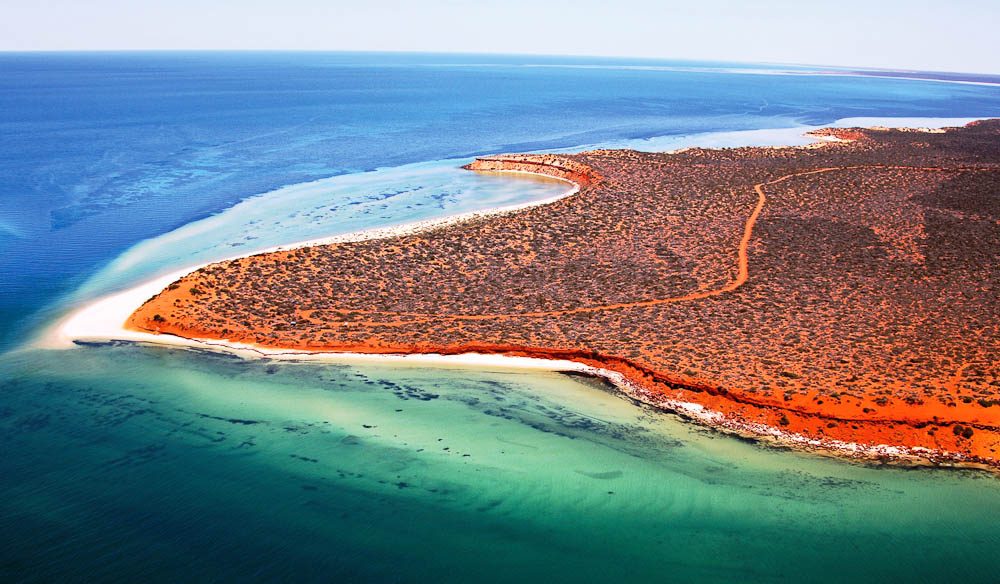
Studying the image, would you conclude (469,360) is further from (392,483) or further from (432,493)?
(432,493)

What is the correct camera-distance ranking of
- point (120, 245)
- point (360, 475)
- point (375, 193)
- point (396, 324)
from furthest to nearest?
point (375, 193)
point (120, 245)
point (396, 324)
point (360, 475)

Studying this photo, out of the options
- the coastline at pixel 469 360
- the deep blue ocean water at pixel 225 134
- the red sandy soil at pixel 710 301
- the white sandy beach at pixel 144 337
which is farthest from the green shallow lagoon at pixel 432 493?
the deep blue ocean water at pixel 225 134

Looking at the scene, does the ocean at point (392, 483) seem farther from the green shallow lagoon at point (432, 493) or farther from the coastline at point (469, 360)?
the coastline at point (469, 360)

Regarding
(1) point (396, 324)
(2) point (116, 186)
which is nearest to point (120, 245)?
(2) point (116, 186)

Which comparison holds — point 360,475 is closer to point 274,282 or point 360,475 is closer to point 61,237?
point 274,282

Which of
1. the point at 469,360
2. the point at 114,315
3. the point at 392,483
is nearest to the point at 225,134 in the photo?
the point at 114,315

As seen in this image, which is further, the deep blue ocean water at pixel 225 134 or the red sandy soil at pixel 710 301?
the deep blue ocean water at pixel 225 134

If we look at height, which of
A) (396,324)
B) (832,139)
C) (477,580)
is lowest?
(477,580)
